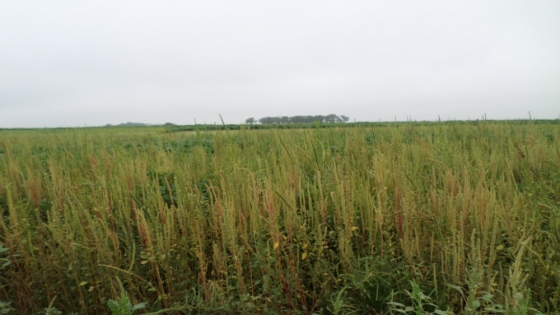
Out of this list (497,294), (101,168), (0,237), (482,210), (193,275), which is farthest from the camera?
(101,168)

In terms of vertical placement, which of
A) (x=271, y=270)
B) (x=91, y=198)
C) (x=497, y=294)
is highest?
(x=91, y=198)

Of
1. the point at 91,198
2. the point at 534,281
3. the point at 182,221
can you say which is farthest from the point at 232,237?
the point at 534,281

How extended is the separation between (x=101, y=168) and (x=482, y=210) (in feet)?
10.3

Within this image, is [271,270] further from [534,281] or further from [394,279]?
[534,281]

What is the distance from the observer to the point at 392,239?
2033 millimetres

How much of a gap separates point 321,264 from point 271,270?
0.31m

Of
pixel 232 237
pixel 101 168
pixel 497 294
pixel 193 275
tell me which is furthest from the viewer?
pixel 101 168

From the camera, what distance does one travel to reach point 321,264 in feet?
6.08

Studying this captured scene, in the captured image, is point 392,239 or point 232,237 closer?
point 232,237

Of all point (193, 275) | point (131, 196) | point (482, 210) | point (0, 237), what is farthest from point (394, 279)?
point (0, 237)

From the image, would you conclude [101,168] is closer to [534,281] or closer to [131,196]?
[131,196]

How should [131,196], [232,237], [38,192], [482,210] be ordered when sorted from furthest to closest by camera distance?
[38,192] → [131,196] → [482,210] → [232,237]

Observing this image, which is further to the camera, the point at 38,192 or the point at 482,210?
the point at 38,192

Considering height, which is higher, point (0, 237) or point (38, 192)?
point (38, 192)
